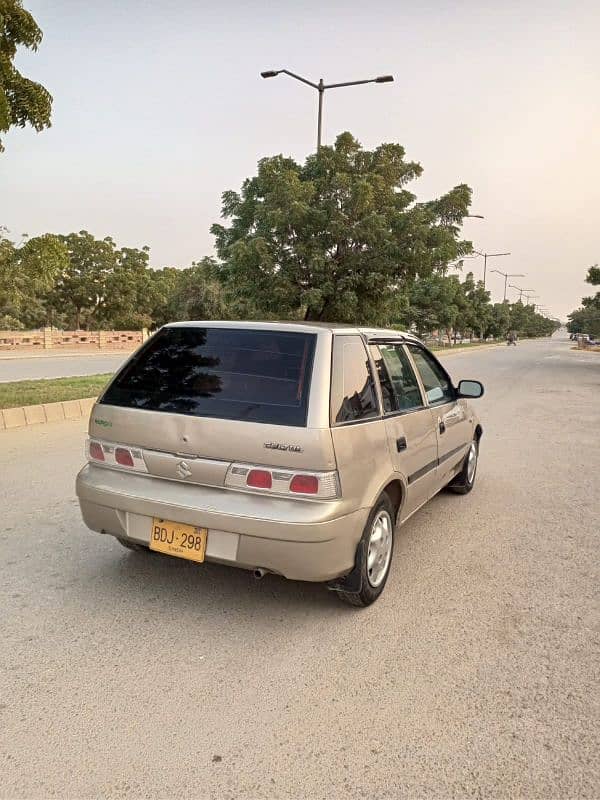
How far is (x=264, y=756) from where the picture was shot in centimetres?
222

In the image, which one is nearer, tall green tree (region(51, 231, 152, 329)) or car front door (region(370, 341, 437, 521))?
car front door (region(370, 341, 437, 521))

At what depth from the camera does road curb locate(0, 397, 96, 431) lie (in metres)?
8.83

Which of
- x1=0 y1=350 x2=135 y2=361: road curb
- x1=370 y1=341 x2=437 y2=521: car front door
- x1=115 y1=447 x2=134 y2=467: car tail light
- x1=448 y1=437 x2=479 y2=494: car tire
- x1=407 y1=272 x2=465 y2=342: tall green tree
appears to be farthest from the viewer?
x1=407 y1=272 x2=465 y2=342: tall green tree

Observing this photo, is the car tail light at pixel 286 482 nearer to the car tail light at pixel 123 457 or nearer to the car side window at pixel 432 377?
the car tail light at pixel 123 457

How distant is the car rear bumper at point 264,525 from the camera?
116 inches

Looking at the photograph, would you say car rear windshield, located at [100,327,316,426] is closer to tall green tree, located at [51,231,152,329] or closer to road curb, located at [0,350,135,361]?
road curb, located at [0,350,135,361]

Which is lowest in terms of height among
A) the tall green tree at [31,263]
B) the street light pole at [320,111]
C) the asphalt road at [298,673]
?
the asphalt road at [298,673]

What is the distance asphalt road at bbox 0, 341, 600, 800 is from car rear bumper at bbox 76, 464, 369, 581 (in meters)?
0.40

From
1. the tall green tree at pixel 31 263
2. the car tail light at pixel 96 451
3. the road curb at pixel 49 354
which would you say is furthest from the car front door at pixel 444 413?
the road curb at pixel 49 354

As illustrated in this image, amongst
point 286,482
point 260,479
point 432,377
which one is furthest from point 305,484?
point 432,377

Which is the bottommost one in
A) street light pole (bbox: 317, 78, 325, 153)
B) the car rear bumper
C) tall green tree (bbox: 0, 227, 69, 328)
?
the car rear bumper

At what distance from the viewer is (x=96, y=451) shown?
3.55 meters

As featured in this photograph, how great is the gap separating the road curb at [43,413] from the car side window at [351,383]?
693 centimetres

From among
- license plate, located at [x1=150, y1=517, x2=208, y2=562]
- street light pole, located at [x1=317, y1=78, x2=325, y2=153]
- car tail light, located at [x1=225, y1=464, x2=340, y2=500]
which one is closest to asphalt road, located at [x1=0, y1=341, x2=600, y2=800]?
license plate, located at [x1=150, y1=517, x2=208, y2=562]
